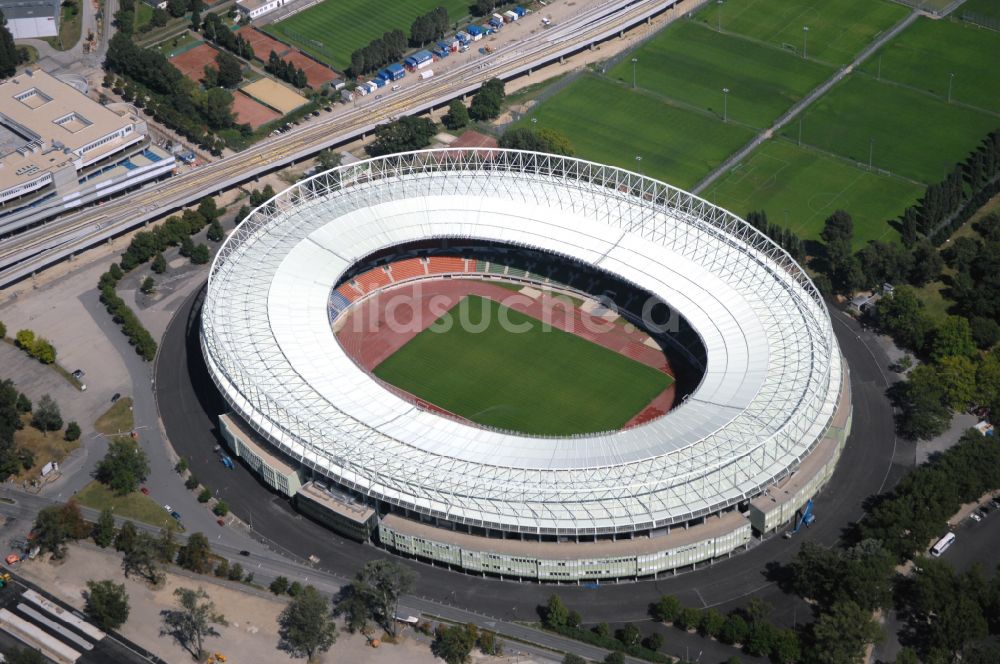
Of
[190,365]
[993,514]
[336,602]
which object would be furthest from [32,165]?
[993,514]

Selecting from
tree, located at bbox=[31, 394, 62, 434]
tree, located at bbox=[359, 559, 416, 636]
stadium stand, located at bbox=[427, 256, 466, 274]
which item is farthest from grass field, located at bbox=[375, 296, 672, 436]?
tree, located at bbox=[31, 394, 62, 434]

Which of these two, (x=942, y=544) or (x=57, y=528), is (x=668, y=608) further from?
(x=57, y=528)

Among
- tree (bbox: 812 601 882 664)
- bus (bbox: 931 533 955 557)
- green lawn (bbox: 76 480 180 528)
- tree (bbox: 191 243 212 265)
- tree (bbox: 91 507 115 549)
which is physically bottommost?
bus (bbox: 931 533 955 557)

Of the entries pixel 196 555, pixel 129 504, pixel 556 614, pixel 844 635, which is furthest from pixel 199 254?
pixel 844 635

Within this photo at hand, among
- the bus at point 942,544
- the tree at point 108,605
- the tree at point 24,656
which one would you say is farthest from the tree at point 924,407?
the tree at point 24,656

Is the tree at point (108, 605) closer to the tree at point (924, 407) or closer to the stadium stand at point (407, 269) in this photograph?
the stadium stand at point (407, 269)

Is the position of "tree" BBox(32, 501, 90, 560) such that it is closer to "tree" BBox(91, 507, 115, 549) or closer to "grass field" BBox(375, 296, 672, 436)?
"tree" BBox(91, 507, 115, 549)
